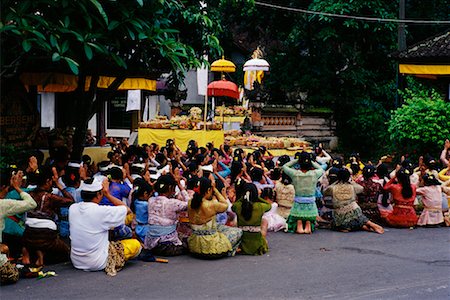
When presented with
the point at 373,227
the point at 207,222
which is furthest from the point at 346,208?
the point at 207,222

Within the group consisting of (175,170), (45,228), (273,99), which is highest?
(273,99)

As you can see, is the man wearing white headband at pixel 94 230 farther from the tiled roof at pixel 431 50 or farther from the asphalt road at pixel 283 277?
the tiled roof at pixel 431 50

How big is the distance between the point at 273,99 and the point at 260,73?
4.18 feet

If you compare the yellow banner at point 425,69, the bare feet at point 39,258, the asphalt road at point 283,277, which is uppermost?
the yellow banner at point 425,69

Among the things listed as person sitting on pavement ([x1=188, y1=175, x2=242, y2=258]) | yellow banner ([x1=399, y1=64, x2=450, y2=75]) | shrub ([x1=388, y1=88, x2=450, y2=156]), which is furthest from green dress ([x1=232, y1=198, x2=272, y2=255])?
yellow banner ([x1=399, y1=64, x2=450, y2=75])

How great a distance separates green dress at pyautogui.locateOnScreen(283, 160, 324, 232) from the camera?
39.5 feet

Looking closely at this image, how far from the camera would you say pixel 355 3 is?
2447 cm

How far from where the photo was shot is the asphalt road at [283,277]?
8.22m

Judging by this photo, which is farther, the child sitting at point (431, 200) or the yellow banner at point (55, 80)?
the yellow banner at point (55, 80)

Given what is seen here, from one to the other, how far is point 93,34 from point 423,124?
11814 mm

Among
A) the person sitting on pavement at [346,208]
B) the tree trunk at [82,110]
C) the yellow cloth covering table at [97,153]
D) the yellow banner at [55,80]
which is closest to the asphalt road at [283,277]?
the person sitting on pavement at [346,208]

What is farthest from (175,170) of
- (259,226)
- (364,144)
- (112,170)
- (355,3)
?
(364,144)

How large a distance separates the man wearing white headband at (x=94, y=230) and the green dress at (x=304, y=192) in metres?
4.09

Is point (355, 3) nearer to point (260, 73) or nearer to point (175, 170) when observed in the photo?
point (260, 73)
